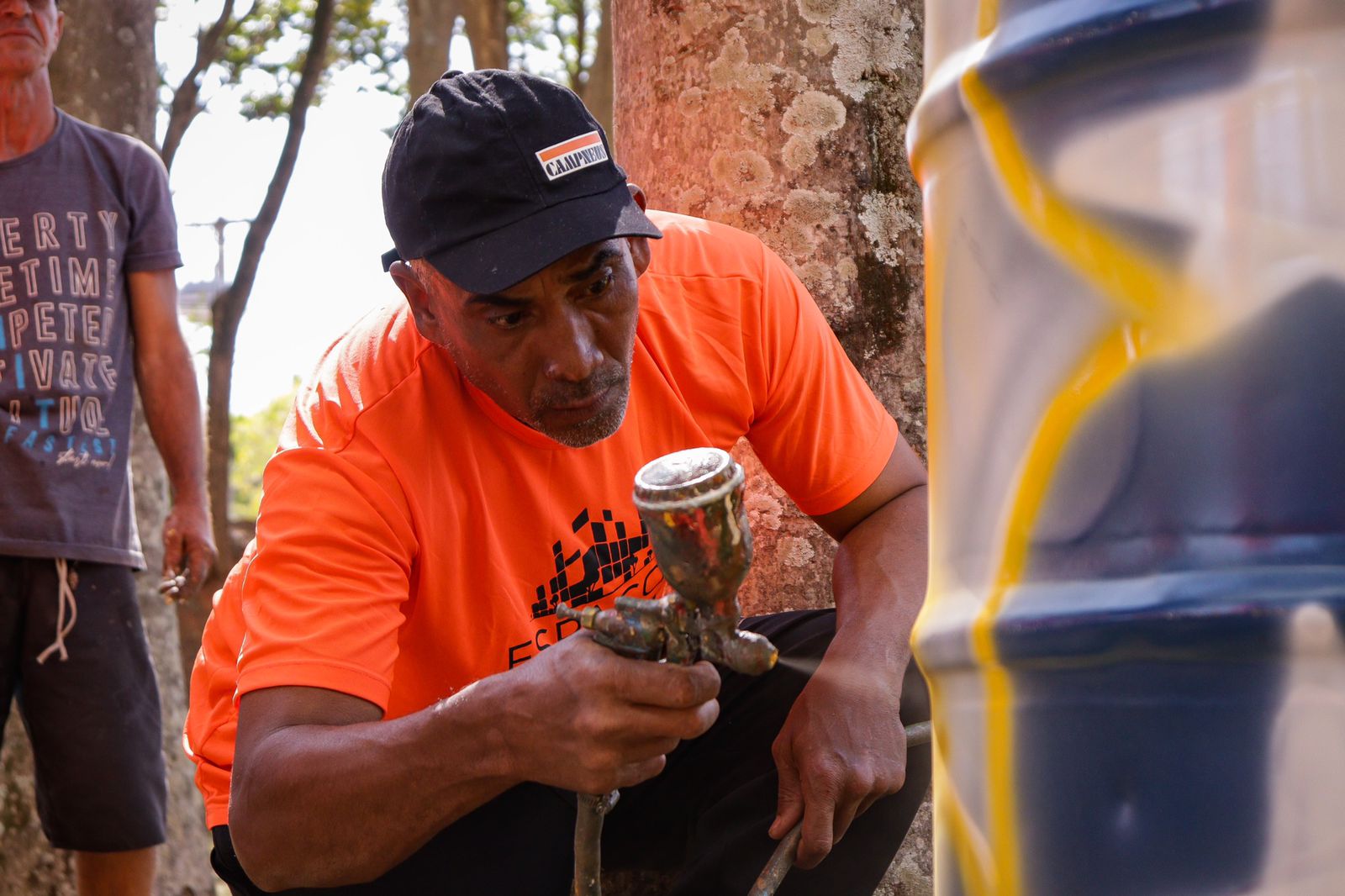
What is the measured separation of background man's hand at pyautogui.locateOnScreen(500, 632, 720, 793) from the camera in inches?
55.8

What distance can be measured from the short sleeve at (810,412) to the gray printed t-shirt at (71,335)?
64.0 inches

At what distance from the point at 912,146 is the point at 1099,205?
26 cm

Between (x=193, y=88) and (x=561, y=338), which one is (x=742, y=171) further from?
(x=193, y=88)

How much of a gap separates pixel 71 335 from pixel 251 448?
21210 mm

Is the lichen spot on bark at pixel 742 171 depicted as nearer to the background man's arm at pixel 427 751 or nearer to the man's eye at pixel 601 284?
the man's eye at pixel 601 284

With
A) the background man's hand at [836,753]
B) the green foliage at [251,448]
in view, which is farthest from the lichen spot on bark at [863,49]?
the green foliage at [251,448]

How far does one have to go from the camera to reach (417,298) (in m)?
2.10

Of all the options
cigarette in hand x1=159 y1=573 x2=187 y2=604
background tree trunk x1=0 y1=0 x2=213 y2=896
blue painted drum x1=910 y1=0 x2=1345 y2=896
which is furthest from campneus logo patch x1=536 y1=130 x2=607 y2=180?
background tree trunk x1=0 y1=0 x2=213 y2=896

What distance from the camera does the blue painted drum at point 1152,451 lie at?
861 mm

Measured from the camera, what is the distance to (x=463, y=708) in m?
1.62

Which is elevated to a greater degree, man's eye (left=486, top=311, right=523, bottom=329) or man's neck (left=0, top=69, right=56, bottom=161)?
man's neck (left=0, top=69, right=56, bottom=161)

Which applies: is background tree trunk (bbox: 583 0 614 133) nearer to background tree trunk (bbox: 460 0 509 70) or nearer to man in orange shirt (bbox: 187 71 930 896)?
background tree trunk (bbox: 460 0 509 70)

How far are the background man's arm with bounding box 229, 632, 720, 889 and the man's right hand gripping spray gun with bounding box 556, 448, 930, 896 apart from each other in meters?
0.03

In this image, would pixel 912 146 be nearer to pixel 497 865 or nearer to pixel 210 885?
pixel 497 865
